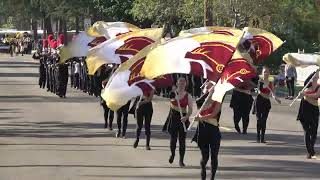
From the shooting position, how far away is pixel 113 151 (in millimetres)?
15250

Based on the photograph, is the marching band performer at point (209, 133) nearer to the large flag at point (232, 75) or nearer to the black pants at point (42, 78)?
the large flag at point (232, 75)

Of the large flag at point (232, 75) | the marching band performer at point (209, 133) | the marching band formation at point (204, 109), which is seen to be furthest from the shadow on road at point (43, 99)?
the large flag at point (232, 75)

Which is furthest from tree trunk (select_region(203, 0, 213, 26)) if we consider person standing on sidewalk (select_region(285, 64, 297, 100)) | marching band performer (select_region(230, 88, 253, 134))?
marching band performer (select_region(230, 88, 253, 134))

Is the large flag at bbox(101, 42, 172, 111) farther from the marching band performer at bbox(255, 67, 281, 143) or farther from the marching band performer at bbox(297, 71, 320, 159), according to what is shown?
the marching band performer at bbox(255, 67, 281, 143)

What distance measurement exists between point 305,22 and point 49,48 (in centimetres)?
2094

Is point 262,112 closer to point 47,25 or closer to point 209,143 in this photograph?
point 209,143

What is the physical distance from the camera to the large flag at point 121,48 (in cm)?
1566

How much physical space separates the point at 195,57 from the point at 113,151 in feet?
15.3

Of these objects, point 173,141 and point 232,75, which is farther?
point 173,141

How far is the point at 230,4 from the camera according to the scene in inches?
1499

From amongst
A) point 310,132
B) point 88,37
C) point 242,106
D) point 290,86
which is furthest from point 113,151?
point 290,86

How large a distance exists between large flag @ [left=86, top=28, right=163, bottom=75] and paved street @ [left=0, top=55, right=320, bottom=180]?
182 centimetres

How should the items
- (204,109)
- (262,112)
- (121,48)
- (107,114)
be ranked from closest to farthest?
1. (204,109)
2. (121,48)
3. (262,112)
4. (107,114)

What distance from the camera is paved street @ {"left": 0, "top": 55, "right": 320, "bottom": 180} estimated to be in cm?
1264
